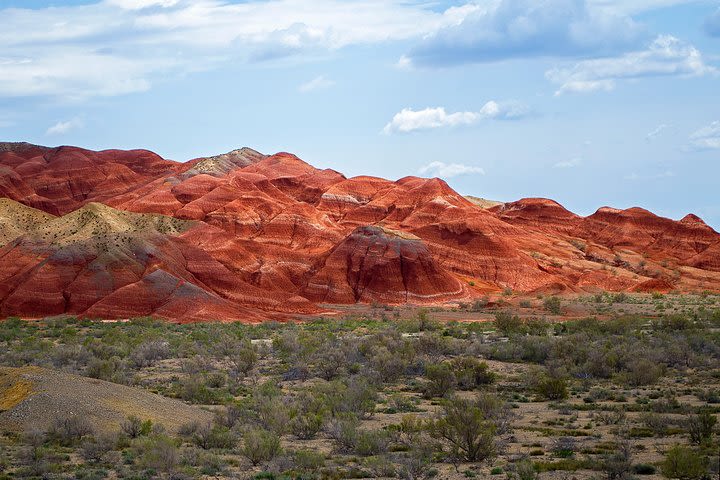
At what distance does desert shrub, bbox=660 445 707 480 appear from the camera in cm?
1948

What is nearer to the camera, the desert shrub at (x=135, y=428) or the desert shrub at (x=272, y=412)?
the desert shrub at (x=135, y=428)

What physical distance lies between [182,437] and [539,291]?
69879mm

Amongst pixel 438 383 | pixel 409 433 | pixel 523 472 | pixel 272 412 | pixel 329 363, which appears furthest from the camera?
pixel 329 363

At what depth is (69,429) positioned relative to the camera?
79.3ft

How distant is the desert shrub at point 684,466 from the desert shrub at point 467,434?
15.1ft

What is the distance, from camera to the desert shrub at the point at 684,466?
1948 cm

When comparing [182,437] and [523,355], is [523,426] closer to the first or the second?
[182,437]

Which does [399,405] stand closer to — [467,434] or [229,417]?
[229,417]

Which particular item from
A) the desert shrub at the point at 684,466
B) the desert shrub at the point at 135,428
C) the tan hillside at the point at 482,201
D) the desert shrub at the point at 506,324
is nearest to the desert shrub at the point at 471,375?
the desert shrub at the point at 135,428

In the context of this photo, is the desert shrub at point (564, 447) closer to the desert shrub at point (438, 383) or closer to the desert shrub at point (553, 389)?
the desert shrub at point (553, 389)

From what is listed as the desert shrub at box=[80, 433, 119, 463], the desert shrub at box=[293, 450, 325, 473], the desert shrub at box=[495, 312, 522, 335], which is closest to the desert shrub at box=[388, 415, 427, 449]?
the desert shrub at box=[293, 450, 325, 473]

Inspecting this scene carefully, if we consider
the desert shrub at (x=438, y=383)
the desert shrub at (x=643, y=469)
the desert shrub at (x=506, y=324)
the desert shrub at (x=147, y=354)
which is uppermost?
the desert shrub at (x=506, y=324)

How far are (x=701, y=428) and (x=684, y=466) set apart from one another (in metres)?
4.83

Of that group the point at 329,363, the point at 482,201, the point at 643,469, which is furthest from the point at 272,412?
the point at 482,201
